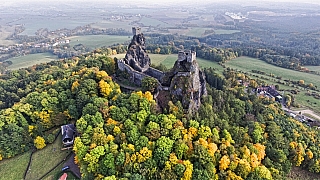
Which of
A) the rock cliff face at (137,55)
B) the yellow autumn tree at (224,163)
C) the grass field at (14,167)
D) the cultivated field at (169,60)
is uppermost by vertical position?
the rock cliff face at (137,55)

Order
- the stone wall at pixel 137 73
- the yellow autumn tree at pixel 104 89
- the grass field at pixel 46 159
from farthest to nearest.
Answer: the stone wall at pixel 137 73 → the yellow autumn tree at pixel 104 89 → the grass field at pixel 46 159

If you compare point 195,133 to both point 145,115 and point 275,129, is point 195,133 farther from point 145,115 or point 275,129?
point 275,129

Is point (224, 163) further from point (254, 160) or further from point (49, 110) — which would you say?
point (49, 110)

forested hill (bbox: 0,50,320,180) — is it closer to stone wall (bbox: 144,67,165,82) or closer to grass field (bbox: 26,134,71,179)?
grass field (bbox: 26,134,71,179)

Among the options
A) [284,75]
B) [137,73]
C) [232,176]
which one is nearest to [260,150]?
[232,176]

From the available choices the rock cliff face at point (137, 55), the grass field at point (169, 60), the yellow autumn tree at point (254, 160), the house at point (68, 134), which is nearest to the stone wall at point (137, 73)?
the rock cliff face at point (137, 55)

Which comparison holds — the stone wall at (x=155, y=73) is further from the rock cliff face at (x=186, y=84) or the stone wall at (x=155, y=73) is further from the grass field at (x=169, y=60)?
the grass field at (x=169, y=60)

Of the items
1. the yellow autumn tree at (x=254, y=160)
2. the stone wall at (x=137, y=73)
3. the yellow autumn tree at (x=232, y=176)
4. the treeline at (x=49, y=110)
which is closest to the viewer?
the yellow autumn tree at (x=232, y=176)
